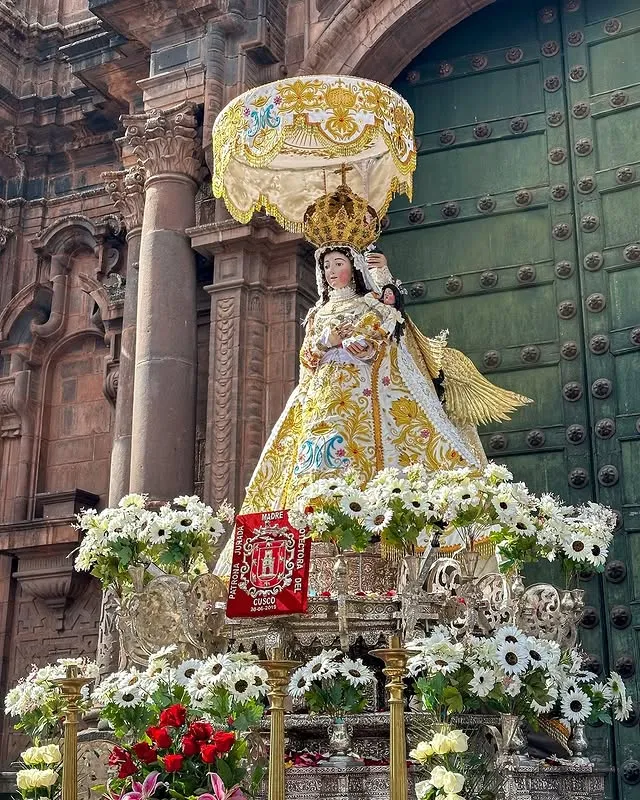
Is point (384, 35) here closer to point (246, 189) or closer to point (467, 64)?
point (467, 64)

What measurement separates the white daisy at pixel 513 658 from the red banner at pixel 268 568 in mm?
1184

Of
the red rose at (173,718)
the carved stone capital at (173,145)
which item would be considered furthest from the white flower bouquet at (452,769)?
the carved stone capital at (173,145)

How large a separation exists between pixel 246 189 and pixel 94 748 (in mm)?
4730

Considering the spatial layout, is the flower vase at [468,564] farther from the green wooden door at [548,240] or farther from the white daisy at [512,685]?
the green wooden door at [548,240]

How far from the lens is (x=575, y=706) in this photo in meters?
6.42

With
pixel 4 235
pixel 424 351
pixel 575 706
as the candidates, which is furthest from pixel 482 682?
pixel 4 235

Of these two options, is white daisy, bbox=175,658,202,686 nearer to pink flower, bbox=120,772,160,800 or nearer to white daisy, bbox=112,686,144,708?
white daisy, bbox=112,686,144,708

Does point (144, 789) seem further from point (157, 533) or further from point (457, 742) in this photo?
point (157, 533)

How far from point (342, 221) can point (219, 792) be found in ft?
15.8

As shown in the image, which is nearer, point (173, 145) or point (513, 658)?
point (513, 658)

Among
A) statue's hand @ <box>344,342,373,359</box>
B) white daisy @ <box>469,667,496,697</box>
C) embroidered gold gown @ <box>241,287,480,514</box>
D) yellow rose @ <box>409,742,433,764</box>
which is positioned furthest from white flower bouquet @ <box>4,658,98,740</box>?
statue's hand @ <box>344,342,373,359</box>

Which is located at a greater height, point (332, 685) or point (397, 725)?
point (332, 685)

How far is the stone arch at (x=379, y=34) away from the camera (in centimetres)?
1092

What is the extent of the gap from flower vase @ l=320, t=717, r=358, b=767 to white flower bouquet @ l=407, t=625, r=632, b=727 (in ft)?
1.50
